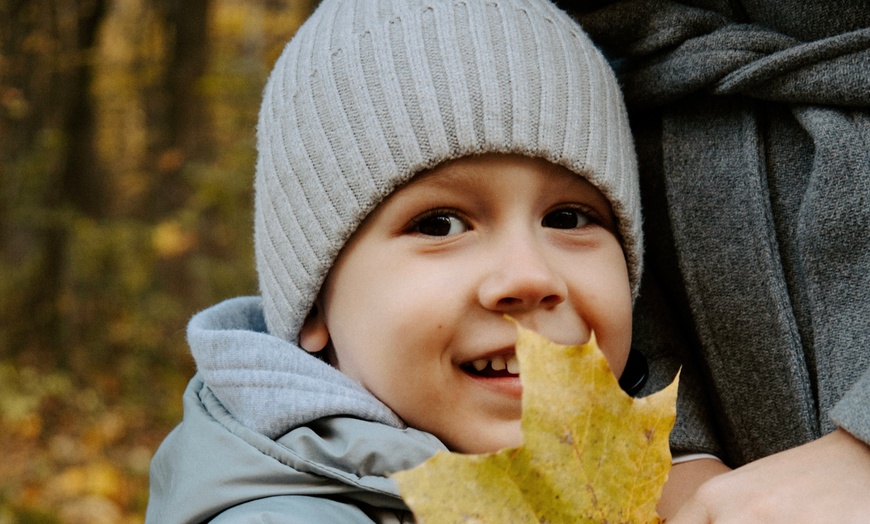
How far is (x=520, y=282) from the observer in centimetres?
119

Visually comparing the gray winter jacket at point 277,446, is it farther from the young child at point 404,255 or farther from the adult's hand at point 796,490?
the adult's hand at point 796,490

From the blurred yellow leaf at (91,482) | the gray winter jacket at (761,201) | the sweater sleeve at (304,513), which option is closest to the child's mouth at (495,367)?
the sweater sleeve at (304,513)

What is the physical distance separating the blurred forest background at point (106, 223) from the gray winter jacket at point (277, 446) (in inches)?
136

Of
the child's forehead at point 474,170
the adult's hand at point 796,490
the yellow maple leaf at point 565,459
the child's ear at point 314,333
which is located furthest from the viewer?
Result: the child's ear at point 314,333

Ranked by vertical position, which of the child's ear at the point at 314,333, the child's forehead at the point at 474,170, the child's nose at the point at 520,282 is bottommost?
the child's ear at the point at 314,333

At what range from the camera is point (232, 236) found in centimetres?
550

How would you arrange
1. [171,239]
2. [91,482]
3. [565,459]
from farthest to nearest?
[171,239]
[91,482]
[565,459]

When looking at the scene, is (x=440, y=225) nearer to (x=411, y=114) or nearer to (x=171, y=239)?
(x=411, y=114)

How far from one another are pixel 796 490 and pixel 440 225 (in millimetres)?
653

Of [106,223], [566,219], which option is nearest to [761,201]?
[566,219]

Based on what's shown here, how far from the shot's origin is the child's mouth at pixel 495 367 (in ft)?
4.13

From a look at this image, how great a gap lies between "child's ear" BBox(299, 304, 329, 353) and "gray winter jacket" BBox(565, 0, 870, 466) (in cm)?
60

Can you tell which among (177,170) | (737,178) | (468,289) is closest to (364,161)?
(468,289)

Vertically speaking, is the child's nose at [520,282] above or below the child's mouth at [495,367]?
above
